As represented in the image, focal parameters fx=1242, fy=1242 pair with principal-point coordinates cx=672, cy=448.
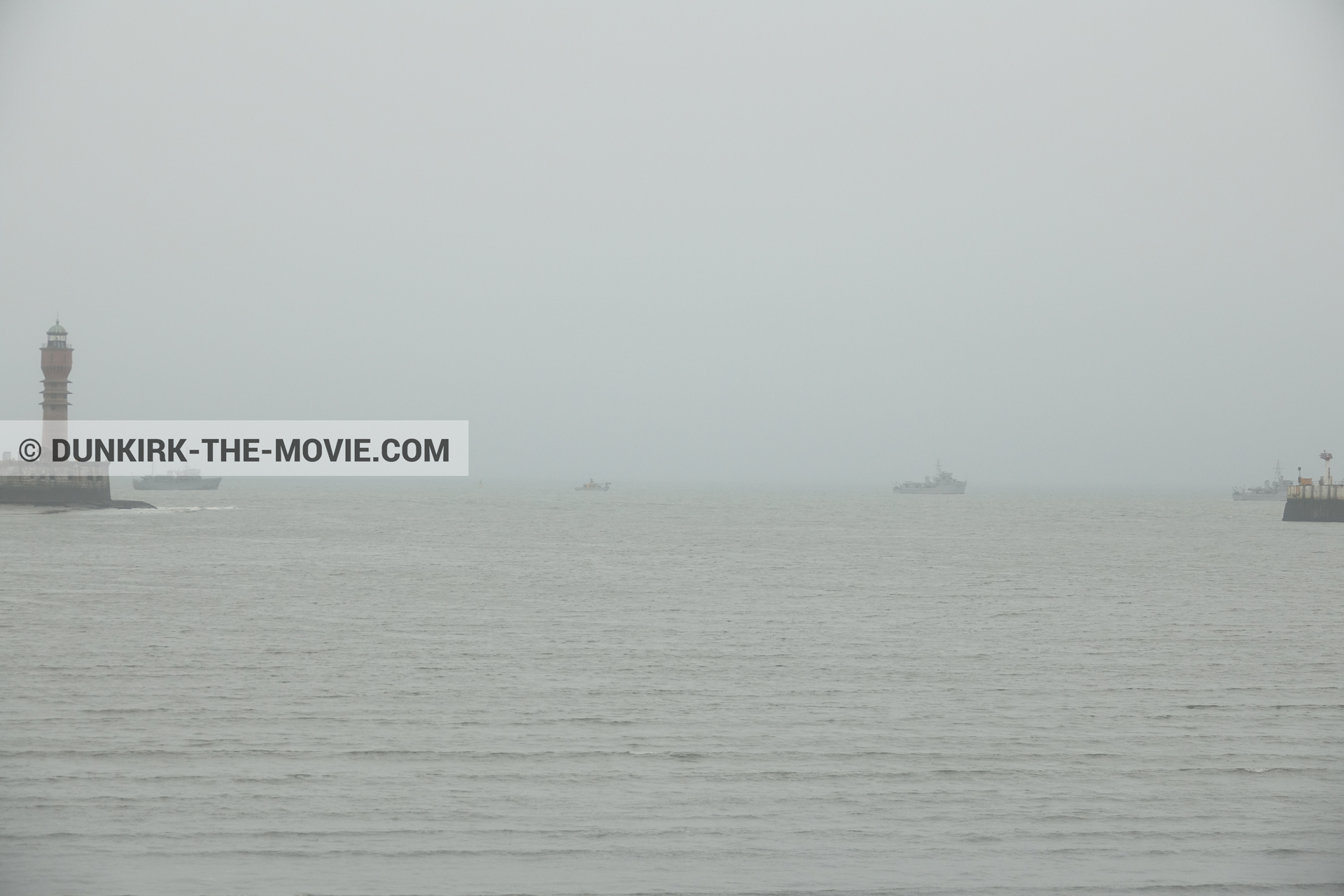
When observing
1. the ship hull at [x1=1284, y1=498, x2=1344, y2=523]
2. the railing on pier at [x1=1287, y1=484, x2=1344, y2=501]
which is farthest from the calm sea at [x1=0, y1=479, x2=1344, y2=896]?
the ship hull at [x1=1284, y1=498, x2=1344, y2=523]

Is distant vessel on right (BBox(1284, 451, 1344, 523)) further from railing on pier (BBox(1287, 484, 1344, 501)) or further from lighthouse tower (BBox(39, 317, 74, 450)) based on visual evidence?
lighthouse tower (BBox(39, 317, 74, 450))

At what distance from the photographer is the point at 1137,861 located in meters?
13.7

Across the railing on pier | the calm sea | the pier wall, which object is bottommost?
the calm sea

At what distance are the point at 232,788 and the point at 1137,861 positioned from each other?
439 inches

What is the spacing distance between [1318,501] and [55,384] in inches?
4168

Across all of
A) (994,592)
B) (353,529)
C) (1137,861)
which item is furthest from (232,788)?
(353,529)

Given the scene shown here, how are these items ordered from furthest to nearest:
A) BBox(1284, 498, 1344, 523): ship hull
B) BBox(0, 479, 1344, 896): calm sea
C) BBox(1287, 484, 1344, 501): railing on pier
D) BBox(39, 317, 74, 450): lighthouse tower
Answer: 1. BBox(1284, 498, 1344, 523): ship hull
2. BBox(1287, 484, 1344, 501): railing on pier
3. BBox(39, 317, 74, 450): lighthouse tower
4. BBox(0, 479, 1344, 896): calm sea

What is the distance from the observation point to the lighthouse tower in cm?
9444

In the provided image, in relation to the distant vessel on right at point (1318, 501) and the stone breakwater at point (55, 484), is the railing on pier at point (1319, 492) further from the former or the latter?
the stone breakwater at point (55, 484)

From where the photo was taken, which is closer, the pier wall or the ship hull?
the pier wall

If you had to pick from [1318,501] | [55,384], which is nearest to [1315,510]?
[1318,501]

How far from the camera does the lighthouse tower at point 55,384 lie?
94438 mm

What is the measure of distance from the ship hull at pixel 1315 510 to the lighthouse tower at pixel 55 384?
10448 centimetres

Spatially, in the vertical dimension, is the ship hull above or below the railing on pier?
below
